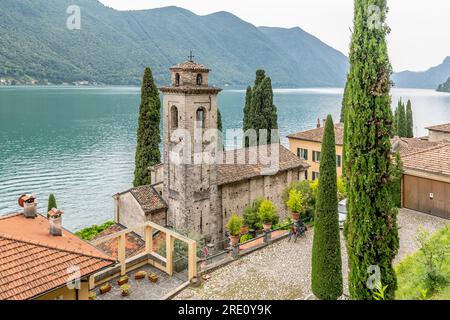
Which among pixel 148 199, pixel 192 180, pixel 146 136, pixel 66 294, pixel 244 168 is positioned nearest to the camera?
pixel 66 294

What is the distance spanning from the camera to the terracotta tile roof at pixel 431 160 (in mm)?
25812

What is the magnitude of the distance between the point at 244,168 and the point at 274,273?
44.8 feet

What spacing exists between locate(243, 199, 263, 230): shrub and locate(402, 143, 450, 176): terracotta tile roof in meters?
11.3

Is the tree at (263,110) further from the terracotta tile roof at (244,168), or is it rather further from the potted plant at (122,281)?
the potted plant at (122,281)

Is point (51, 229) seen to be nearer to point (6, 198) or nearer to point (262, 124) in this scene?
point (262, 124)

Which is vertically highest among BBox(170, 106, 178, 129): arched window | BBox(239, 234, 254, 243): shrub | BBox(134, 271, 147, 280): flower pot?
BBox(170, 106, 178, 129): arched window

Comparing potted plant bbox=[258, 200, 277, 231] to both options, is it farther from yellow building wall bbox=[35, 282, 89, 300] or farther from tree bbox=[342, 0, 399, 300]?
yellow building wall bbox=[35, 282, 89, 300]

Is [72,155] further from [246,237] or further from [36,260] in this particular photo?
[36,260]

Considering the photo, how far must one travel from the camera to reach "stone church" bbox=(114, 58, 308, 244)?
3027 centimetres

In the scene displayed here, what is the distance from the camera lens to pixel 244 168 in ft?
113

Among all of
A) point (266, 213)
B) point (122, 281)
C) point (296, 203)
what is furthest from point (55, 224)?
point (296, 203)

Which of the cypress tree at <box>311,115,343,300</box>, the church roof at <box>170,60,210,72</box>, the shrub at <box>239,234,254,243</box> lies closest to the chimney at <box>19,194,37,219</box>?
the cypress tree at <box>311,115,343,300</box>

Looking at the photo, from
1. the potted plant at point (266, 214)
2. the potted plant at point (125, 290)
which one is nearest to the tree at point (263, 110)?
the potted plant at point (266, 214)
